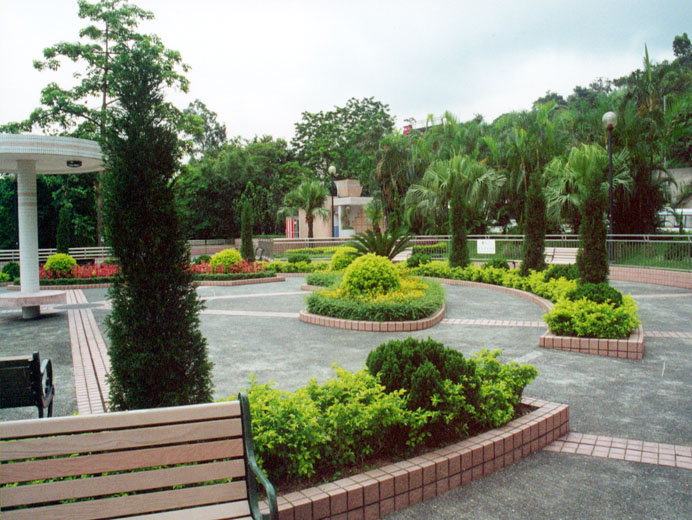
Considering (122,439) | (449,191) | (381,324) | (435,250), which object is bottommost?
(381,324)

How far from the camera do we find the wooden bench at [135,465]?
88.1 inches

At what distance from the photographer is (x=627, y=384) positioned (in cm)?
584

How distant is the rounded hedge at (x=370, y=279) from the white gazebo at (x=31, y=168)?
5580 millimetres

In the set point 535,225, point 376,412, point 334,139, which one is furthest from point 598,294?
point 334,139

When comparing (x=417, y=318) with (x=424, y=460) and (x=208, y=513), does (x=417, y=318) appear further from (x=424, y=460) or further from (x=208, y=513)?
(x=208, y=513)

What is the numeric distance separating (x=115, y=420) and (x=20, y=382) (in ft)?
7.76

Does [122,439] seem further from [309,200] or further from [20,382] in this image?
[309,200]

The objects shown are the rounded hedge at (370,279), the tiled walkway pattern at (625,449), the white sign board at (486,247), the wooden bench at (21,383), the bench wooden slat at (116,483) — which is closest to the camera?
the bench wooden slat at (116,483)

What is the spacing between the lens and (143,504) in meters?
2.38

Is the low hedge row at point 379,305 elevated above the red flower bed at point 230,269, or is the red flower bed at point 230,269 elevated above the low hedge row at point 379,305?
the red flower bed at point 230,269

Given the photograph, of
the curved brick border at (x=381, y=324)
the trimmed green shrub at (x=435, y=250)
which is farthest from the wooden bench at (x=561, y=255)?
the curved brick border at (x=381, y=324)

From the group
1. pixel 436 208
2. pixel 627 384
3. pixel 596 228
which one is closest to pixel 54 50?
pixel 436 208

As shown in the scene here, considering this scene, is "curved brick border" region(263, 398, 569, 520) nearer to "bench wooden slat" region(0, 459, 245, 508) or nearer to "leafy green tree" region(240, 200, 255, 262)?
"bench wooden slat" region(0, 459, 245, 508)

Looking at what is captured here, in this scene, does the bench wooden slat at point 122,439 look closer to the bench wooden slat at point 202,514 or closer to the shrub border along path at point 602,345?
the bench wooden slat at point 202,514
